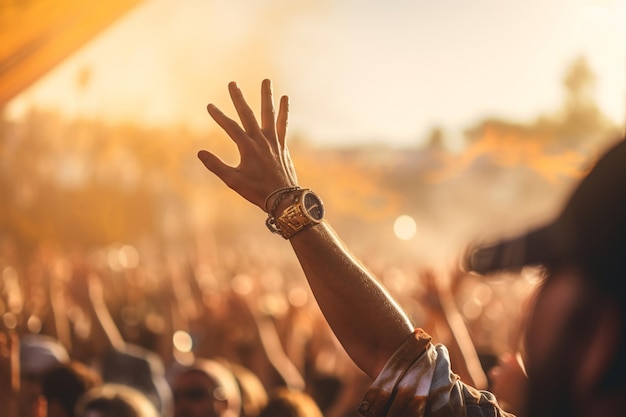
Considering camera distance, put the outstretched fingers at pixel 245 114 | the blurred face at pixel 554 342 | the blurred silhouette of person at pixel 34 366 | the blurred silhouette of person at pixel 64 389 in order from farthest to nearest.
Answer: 1. the blurred silhouette of person at pixel 34 366
2. the blurred silhouette of person at pixel 64 389
3. the outstretched fingers at pixel 245 114
4. the blurred face at pixel 554 342

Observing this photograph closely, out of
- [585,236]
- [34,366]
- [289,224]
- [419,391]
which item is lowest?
[419,391]

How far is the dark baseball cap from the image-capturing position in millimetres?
806

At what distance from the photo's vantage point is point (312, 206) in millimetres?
1482

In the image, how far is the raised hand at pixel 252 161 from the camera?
1.53m

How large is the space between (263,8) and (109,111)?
2632 millimetres

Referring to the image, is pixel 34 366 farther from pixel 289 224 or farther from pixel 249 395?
pixel 289 224

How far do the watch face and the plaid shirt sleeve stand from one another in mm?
272

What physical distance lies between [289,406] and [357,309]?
1700 mm

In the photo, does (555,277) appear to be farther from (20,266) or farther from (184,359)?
(20,266)

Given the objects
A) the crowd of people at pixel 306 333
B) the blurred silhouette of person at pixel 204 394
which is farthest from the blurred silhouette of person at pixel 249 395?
the blurred silhouette of person at pixel 204 394

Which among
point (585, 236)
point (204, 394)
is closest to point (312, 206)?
point (585, 236)

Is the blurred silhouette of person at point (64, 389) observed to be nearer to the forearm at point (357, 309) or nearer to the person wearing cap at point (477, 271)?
the person wearing cap at point (477, 271)

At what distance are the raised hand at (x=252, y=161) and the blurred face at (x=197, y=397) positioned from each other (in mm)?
1978

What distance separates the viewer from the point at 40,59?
5.04 m
